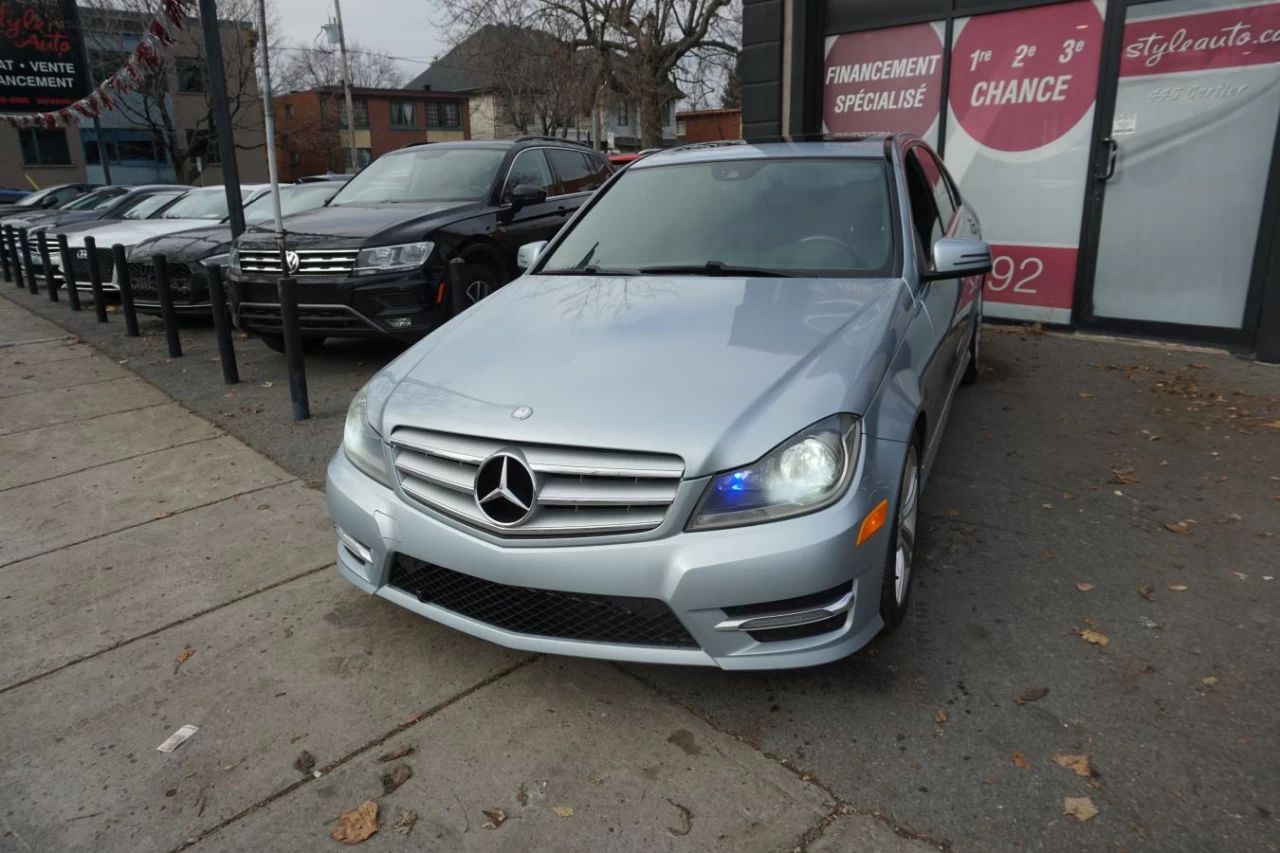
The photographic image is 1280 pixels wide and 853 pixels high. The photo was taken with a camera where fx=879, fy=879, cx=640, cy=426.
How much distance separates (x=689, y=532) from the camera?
7.88 feet

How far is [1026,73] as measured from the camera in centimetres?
755

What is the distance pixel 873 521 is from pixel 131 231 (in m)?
11.5

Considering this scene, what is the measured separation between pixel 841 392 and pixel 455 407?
3.90ft

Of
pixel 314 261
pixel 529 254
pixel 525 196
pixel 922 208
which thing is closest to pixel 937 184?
pixel 922 208

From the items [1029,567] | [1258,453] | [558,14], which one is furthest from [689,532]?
[558,14]

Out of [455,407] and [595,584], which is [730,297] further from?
[595,584]

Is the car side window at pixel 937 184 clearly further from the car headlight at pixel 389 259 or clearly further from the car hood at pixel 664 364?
the car headlight at pixel 389 259

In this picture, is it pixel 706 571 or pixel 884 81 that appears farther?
pixel 884 81

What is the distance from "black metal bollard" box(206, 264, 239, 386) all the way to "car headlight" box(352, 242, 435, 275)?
1119mm

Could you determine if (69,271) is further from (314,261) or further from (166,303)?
(314,261)

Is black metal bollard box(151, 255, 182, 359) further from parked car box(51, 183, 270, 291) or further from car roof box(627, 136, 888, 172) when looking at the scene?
car roof box(627, 136, 888, 172)

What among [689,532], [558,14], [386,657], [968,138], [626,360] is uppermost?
[558,14]

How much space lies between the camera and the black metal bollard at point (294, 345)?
5.58 meters

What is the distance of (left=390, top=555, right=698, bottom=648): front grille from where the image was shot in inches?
97.2
